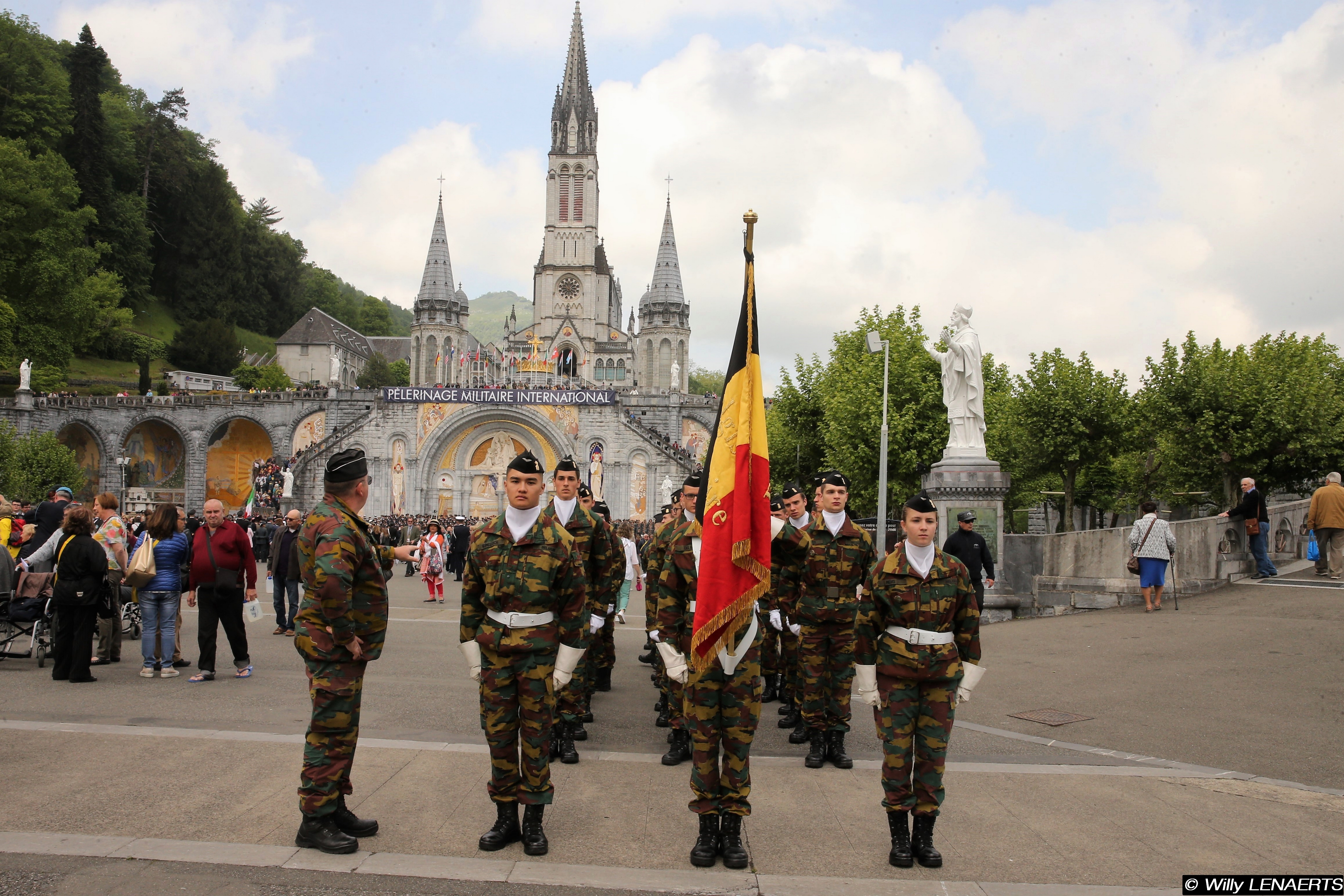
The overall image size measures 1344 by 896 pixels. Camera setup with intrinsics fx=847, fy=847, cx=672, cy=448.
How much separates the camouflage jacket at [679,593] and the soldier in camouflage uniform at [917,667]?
1.03 m

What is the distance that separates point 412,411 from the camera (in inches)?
1795

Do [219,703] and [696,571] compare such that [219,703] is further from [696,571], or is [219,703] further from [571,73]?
[571,73]

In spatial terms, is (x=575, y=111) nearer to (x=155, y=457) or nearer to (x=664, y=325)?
(x=664, y=325)

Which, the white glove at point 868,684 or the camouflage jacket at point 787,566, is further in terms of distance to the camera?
the camouflage jacket at point 787,566

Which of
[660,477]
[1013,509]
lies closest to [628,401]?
[660,477]

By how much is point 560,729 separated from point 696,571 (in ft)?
6.28

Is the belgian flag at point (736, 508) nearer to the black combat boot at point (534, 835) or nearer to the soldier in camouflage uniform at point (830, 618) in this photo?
the black combat boot at point (534, 835)

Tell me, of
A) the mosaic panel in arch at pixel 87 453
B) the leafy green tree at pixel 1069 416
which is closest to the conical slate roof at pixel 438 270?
the mosaic panel in arch at pixel 87 453

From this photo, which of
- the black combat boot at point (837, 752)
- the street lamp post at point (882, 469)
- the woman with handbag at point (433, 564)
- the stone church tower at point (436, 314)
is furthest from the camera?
the stone church tower at point (436, 314)

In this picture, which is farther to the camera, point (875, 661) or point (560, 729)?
point (560, 729)

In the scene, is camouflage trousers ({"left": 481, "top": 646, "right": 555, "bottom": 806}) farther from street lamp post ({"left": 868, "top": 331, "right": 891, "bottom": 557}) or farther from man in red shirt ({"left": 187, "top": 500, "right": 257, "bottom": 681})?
street lamp post ({"left": 868, "top": 331, "right": 891, "bottom": 557})

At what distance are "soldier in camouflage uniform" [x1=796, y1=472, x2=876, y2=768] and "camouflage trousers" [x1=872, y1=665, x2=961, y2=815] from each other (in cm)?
171

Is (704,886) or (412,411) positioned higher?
(412,411)

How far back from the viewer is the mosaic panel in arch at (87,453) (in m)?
48.7
